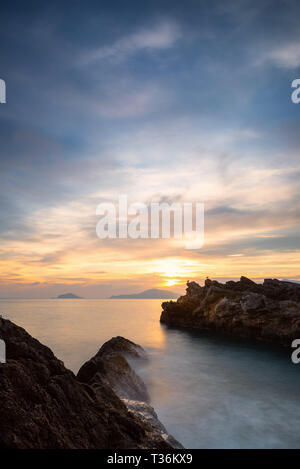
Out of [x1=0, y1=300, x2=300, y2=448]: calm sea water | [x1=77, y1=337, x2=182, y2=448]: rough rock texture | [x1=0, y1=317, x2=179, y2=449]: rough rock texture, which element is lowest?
[x1=0, y1=300, x2=300, y2=448]: calm sea water

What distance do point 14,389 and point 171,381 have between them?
18672 mm

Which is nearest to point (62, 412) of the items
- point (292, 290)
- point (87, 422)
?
point (87, 422)

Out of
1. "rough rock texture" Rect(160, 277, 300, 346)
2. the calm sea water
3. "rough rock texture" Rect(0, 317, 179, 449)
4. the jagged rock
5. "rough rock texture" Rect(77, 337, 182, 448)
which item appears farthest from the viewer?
"rough rock texture" Rect(160, 277, 300, 346)

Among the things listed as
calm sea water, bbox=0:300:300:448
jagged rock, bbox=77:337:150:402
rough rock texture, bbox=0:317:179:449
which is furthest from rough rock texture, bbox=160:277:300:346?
rough rock texture, bbox=0:317:179:449

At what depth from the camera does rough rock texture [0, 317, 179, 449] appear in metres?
6.37

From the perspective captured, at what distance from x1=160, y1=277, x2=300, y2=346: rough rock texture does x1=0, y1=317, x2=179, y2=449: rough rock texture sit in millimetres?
36720

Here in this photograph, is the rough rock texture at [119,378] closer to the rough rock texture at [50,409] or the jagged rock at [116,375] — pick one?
the jagged rock at [116,375]

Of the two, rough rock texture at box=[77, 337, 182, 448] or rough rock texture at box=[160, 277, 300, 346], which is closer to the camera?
rough rock texture at box=[77, 337, 182, 448]

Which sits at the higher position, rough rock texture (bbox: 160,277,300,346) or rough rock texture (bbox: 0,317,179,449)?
rough rock texture (bbox: 0,317,179,449)

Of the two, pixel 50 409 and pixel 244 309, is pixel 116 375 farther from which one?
pixel 244 309

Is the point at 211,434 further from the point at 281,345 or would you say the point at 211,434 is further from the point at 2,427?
the point at 281,345

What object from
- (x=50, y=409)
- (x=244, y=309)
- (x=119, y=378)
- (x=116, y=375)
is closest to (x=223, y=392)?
(x=119, y=378)

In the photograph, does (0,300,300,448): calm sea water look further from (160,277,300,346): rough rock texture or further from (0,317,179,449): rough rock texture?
(0,317,179,449): rough rock texture

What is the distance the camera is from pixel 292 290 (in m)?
48.9
